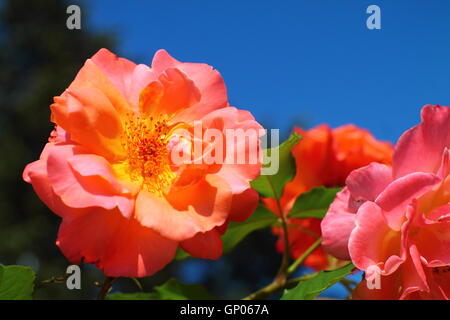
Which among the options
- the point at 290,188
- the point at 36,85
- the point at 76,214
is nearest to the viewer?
the point at 76,214

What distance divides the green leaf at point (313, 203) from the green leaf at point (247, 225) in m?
0.03

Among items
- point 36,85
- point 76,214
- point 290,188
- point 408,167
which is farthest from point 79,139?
point 36,85

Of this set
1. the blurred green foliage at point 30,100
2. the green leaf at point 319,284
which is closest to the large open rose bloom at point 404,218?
the green leaf at point 319,284

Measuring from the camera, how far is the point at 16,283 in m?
0.57

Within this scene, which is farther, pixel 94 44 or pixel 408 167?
pixel 94 44

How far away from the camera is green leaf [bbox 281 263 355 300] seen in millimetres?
562

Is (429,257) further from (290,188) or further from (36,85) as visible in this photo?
(36,85)

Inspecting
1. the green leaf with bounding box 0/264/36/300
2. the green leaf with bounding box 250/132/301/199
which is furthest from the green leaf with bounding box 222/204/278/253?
the green leaf with bounding box 0/264/36/300

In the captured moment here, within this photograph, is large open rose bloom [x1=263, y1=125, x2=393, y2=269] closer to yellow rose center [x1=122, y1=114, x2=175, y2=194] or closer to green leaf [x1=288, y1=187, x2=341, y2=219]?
green leaf [x1=288, y1=187, x2=341, y2=219]

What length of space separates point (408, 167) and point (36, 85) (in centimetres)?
1238

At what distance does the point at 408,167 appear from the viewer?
56cm

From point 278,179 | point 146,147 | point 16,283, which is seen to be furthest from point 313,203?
point 16,283

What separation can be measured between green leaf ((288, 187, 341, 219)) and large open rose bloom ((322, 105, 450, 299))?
0.21 m
